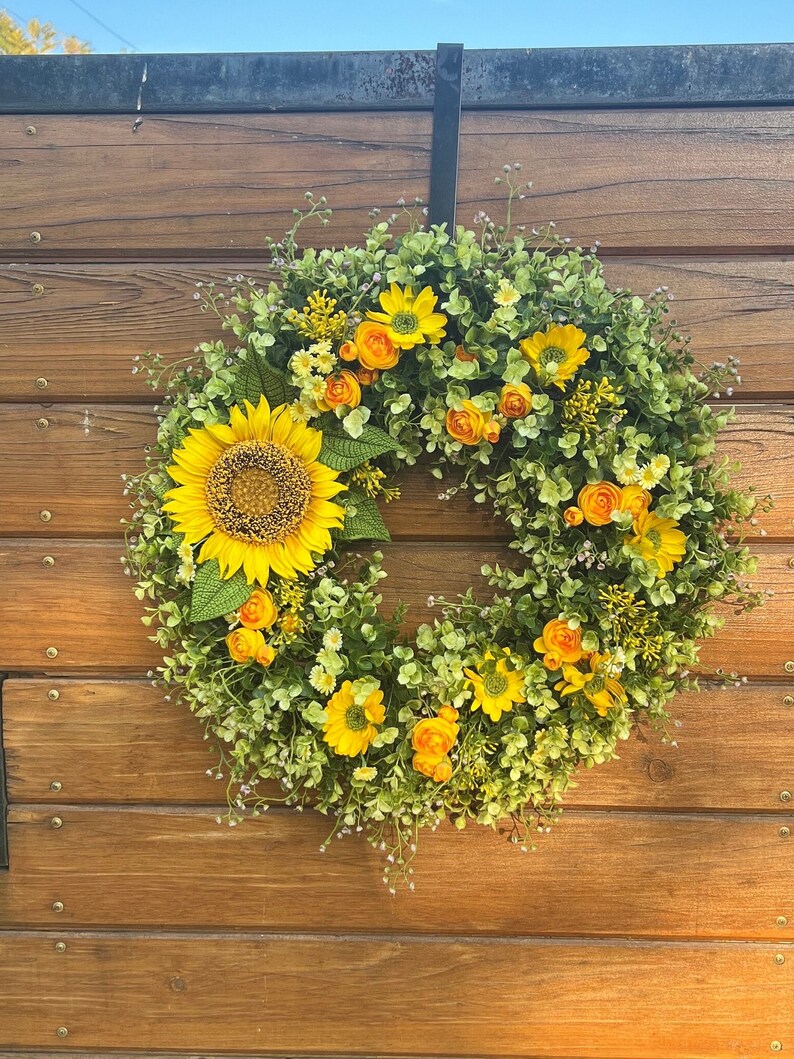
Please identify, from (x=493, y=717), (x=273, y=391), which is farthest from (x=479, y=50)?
(x=493, y=717)

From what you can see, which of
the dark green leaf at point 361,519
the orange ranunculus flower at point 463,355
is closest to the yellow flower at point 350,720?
the dark green leaf at point 361,519

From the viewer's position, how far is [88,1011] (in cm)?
126

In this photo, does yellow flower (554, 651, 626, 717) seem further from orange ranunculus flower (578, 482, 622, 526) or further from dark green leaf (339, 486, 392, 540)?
dark green leaf (339, 486, 392, 540)

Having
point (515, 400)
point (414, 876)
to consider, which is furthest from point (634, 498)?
point (414, 876)

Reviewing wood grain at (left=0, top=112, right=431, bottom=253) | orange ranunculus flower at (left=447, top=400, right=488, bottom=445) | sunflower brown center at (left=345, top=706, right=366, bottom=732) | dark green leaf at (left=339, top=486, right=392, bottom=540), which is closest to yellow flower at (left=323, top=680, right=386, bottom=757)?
sunflower brown center at (left=345, top=706, right=366, bottom=732)

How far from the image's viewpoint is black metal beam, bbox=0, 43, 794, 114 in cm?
117

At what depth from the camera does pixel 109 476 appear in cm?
123

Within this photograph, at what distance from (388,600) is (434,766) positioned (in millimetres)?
265

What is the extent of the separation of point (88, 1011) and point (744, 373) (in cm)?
143

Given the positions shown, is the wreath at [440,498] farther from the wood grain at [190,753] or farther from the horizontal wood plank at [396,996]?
the horizontal wood plank at [396,996]

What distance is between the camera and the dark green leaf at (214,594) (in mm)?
1094

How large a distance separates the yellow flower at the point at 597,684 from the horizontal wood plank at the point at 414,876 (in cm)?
25

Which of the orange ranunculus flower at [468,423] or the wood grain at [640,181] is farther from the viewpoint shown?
the wood grain at [640,181]

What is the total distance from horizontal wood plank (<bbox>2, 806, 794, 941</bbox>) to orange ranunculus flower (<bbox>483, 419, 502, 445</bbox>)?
1.97 feet
